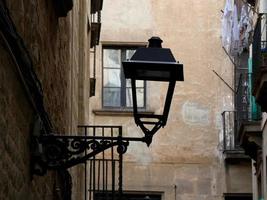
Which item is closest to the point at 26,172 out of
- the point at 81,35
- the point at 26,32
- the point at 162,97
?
the point at 26,32

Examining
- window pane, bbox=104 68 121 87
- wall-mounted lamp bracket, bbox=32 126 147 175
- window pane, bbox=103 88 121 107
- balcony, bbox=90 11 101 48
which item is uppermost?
balcony, bbox=90 11 101 48

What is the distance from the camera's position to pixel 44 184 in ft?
25.4

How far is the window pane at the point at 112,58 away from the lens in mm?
23094

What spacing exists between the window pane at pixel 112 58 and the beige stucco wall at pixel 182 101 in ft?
0.58

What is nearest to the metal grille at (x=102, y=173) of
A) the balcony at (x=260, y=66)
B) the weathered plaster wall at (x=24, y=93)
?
the weathered plaster wall at (x=24, y=93)

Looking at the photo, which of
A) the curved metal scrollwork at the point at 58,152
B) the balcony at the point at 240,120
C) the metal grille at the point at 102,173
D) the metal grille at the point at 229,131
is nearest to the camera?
the curved metal scrollwork at the point at 58,152

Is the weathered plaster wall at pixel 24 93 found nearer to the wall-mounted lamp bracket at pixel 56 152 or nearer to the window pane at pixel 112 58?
the wall-mounted lamp bracket at pixel 56 152

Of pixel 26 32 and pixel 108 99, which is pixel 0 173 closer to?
pixel 26 32

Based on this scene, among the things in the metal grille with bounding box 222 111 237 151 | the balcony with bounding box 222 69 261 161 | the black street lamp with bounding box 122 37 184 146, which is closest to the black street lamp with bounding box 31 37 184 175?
the black street lamp with bounding box 122 37 184 146

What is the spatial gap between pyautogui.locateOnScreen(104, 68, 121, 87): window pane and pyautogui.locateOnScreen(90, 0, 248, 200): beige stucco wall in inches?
7.4

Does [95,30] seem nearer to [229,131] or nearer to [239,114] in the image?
[239,114]

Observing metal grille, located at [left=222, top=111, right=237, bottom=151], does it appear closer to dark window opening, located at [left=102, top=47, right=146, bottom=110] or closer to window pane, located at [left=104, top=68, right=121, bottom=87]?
dark window opening, located at [left=102, top=47, right=146, bottom=110]

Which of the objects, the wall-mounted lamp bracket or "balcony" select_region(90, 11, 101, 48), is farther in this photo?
"balcony" select_region(90, 11, 101, 48)

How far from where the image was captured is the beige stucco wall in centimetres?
2275
